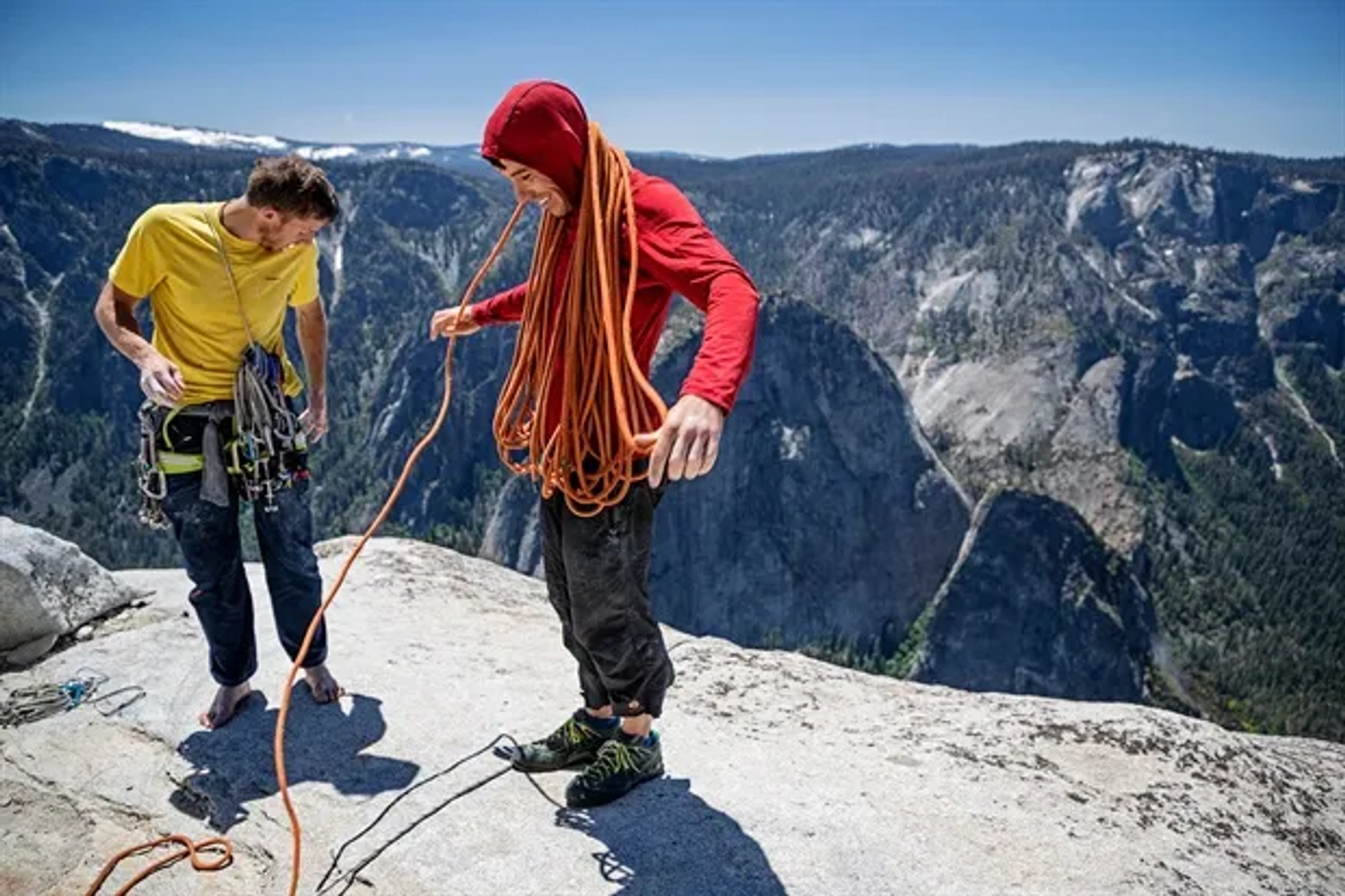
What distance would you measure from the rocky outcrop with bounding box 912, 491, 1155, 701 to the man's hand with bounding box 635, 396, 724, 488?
280 feet

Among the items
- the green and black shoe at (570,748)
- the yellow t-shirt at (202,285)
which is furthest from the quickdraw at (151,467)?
the green and black shoe at (570,748)

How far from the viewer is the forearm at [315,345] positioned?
18.3 feet

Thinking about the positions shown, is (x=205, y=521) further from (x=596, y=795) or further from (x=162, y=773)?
(x=596, y=795)

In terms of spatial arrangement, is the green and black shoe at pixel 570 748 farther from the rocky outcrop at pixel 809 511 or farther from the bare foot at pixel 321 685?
the rocky outcrop at pixel 809 511

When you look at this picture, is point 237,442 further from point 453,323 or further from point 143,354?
point 453,323

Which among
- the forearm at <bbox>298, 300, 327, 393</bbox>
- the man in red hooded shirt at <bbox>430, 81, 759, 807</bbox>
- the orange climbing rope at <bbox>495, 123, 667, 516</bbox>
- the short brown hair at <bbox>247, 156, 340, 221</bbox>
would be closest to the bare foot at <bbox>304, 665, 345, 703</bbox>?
the man in red hooded shirt at <bbox>430, 81, 759, 807</bbox>

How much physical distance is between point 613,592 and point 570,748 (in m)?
1.24

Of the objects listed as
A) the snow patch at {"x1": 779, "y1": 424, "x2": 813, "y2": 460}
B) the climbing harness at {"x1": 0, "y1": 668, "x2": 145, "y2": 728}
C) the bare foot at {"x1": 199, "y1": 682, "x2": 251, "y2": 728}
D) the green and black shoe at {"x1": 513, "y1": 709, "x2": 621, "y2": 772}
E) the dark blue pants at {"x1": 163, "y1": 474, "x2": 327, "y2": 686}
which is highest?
the dark blue pants at {"x1": 163, "y1": 474, "x2": 327, "y2": 686}

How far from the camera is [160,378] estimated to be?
4.24 m

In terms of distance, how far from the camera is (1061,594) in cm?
8431

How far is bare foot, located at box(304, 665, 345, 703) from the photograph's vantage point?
5555 mm

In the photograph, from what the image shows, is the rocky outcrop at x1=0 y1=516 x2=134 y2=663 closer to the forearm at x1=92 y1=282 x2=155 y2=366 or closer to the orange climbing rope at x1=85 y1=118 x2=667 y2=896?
the forearm at x1=92 y1=282 x2=155 y2=366

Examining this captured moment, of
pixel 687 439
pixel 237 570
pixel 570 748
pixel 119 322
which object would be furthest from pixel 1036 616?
pixel 687 439

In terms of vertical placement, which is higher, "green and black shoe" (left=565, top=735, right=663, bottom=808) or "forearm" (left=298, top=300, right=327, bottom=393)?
"forearm" (left=298, top=300, right=327, bottom=393)
